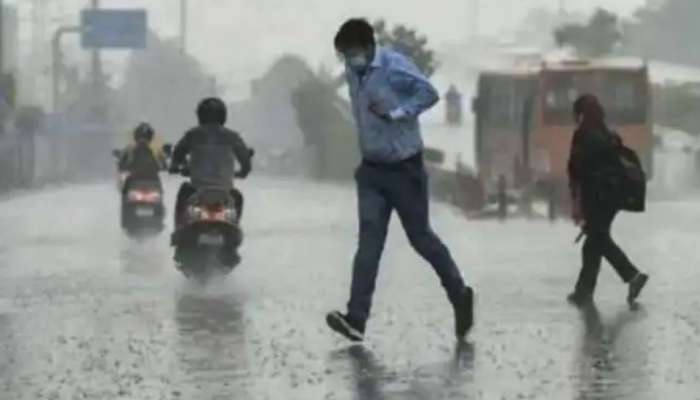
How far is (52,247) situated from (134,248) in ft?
2.97

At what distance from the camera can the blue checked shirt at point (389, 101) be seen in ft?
35.7

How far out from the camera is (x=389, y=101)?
10867mm

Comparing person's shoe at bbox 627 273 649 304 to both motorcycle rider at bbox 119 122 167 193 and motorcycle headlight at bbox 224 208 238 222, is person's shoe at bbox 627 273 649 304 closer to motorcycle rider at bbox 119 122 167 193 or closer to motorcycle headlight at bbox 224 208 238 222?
motorcycle headlight at bbox 224 208 238 222

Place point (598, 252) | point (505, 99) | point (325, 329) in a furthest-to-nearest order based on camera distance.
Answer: point (505, 99) < point (598, 252) < point (325, 329)

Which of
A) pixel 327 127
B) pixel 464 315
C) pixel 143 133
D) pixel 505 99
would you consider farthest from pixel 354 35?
pixel 327 127

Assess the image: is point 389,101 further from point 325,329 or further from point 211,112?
point 211,112

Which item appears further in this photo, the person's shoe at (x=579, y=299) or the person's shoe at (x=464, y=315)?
the person's shoe at (x=579, y=299)

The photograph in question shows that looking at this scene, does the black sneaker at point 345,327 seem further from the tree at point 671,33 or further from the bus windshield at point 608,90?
the tree at point 671,33

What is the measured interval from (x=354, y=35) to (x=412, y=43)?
215 ft

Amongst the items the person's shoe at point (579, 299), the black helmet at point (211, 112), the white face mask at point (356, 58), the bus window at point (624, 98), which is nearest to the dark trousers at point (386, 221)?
the white face mask at point (356, 58)

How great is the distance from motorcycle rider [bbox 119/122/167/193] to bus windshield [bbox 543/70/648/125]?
1562 centimetres

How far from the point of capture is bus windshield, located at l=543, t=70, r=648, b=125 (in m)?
39.9

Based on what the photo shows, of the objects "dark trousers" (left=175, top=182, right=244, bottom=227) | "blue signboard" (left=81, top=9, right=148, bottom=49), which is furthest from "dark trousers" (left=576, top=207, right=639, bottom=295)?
"blue signboard" (left=81, top=9, right=148, bottom=49)

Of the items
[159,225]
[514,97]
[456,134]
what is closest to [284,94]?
[456,134]
